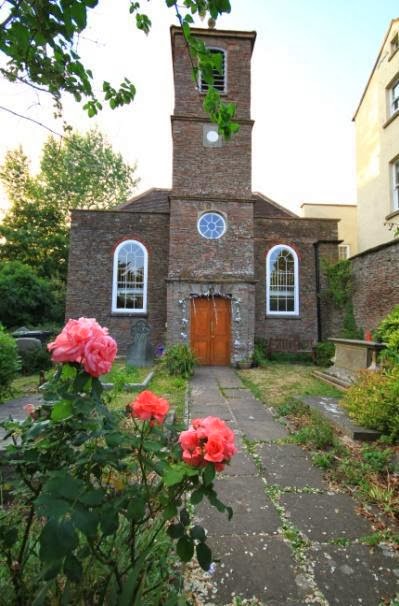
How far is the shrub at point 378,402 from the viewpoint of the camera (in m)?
3.85

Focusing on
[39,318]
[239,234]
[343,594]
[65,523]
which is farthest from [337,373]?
[39,318]

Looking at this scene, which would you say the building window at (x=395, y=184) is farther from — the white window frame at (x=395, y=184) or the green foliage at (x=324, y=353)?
the green foliage at (x=324, y=353)

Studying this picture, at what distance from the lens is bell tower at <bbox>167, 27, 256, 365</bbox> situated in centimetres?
1077

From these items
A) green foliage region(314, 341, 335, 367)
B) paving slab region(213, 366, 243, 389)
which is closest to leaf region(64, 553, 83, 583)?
paving slab region(213, 366, 243, 389)

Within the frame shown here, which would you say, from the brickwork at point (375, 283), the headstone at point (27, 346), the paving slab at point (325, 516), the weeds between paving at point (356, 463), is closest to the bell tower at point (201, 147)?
the brickwork at point (375, 283)

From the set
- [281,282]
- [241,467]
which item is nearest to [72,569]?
[241,467]

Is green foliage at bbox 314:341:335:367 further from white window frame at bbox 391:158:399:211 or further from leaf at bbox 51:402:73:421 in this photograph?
leaf at bbox 51:402:73:421

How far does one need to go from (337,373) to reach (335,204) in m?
15.8

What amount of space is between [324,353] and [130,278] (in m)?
8.04

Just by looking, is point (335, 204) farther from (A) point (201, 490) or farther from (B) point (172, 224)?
(A) point (201, 490)

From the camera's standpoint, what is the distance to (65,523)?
92cm

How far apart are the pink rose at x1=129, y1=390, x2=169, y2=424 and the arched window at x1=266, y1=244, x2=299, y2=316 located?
1150 cm

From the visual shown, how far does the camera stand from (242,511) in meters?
2.55

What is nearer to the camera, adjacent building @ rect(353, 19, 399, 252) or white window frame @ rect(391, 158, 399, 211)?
white window frame @ rect(391, 158, 399, 211)
